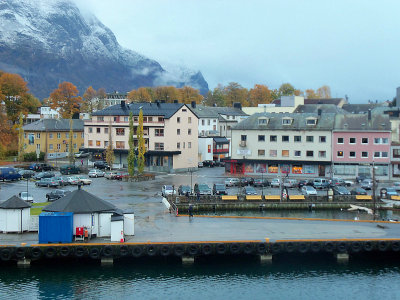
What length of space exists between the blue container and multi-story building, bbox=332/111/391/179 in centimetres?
4704

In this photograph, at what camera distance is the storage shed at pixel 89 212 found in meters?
38.0

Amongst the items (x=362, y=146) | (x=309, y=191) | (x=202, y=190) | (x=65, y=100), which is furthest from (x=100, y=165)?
(x=65, y=100)

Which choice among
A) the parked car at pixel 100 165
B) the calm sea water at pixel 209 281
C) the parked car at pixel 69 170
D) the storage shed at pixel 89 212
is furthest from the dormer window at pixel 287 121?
the storage shed at pixel 89 212

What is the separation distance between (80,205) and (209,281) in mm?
10790

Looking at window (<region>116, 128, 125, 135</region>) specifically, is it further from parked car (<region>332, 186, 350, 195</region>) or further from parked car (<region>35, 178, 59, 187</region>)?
parked car (<region>332, 186, 350, 195</region>)

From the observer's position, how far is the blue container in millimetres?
36750

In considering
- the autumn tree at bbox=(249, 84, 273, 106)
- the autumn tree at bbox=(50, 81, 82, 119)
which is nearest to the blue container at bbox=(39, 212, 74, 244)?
the autumn tree at bbox=(50, 81, 82, 119)

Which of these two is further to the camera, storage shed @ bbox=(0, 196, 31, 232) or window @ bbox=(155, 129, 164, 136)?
window @ bbox=(155, 129, 164, 136)

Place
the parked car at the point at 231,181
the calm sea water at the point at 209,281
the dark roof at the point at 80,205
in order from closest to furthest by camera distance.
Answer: the calm sea water at the point at 209,281, the dark roof at the point at 80,205, the parked car at the point at 231,181

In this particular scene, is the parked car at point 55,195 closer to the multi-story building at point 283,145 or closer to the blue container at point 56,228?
the blue container at point 56,228

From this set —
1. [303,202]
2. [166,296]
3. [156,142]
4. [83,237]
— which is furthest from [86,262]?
[156,142]

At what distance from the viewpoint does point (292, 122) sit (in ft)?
257

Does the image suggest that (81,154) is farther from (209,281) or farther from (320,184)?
(209,281)

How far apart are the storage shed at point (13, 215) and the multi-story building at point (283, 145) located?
43.5 meters
